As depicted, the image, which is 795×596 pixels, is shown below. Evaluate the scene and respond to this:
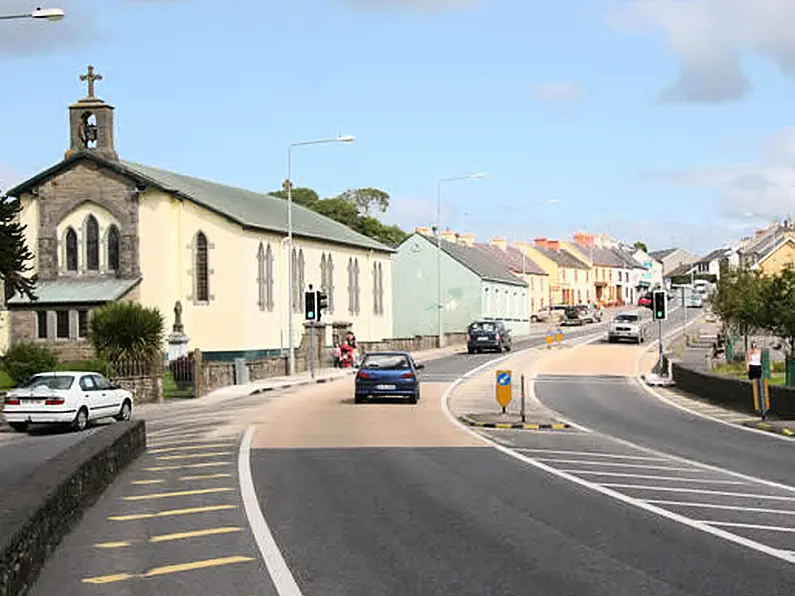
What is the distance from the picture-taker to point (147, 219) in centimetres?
6097

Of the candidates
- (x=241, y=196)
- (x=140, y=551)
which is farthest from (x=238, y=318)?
(x=140, y=551)

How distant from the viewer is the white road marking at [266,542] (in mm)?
9250

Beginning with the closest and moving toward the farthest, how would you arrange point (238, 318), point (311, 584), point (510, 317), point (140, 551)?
point (311, 584) → point (140, 551) → point (238, 318) → point (510, 317)

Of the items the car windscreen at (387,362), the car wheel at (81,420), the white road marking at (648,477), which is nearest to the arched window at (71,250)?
the car windscreen at (387,362)

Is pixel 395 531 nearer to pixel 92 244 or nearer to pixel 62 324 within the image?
pixel 62 324

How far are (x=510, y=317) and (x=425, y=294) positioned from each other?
11305mm

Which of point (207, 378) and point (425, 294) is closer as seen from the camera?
point (207, 378)

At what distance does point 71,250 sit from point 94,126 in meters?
6.77

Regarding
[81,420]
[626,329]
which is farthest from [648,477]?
[626,329]

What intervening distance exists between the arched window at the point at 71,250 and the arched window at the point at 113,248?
2054 millimetres

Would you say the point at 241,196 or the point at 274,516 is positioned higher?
the point at 241,196

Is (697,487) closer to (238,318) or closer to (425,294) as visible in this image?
(238,318)

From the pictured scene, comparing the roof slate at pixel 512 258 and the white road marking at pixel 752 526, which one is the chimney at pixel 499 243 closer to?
the roof slate at pixel 512 258

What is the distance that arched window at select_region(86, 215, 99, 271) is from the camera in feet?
203
